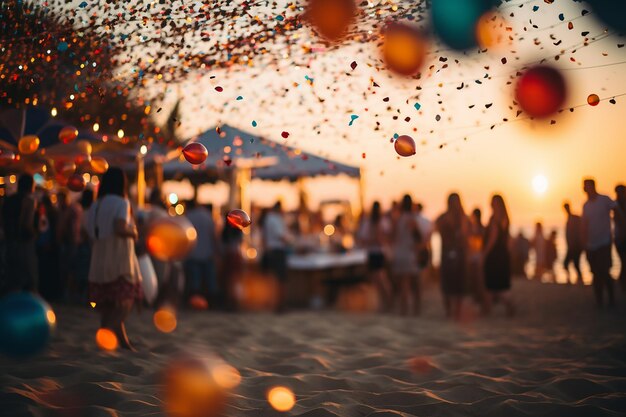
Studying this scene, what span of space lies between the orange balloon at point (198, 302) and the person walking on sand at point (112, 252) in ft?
14.2

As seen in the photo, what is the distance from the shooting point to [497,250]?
852 cm

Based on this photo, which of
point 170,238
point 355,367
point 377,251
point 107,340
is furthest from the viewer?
point 377,251

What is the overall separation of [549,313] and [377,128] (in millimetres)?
6076

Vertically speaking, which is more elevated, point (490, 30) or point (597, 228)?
point (490, 30)

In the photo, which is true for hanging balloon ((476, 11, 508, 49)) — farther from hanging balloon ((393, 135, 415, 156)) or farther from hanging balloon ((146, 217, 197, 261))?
hanging balloon ((146, 217, 197, 261))

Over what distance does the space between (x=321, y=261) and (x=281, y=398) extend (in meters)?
6.49

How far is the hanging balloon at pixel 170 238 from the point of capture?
14.7 feet

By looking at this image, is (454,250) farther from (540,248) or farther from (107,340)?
(540,248)

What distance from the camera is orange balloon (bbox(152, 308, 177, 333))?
7.00 metres

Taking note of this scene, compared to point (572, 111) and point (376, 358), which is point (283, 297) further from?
point (572, 111)

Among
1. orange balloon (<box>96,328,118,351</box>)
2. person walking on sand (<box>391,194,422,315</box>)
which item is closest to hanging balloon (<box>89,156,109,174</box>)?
orange balloon (<box>96,328,118,351</box>)

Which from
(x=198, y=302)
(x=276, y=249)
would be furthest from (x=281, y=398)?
(x=198, y=302)

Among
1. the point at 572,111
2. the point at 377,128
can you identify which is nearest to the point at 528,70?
the point at 572,111

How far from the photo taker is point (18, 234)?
6.20 metres
